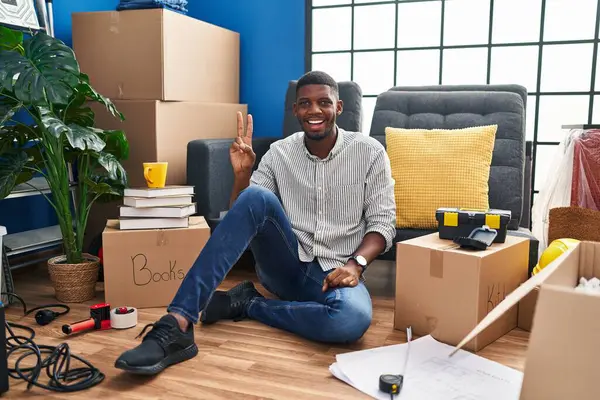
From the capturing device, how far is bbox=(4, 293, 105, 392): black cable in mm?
1517

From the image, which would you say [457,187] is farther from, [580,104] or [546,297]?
[546,297]

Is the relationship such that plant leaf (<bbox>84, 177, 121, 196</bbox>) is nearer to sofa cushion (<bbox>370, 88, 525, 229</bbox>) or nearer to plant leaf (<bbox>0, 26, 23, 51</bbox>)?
plant leaf (<bbox>0, 26, 23, 51</bbox>)

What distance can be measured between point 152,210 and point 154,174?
16 centimetres

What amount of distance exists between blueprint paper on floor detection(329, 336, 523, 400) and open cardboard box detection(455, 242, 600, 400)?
25.7 inches

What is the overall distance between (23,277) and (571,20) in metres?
3.01

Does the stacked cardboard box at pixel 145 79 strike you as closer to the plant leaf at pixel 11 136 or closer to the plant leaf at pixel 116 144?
the plant leaf at pixel 116 144

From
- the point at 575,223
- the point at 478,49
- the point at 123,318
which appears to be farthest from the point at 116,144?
the point at 478,49

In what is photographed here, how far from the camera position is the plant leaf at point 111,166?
2.30 m

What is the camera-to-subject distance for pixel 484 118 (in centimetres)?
249

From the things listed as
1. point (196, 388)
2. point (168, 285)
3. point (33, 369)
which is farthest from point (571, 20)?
point (33, 369)

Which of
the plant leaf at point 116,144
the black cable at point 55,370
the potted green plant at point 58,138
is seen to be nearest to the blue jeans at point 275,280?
the black cable at point 55,370

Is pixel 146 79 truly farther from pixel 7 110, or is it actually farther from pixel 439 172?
pixel 439 172

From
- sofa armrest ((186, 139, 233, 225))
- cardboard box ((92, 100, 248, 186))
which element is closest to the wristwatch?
sofa armrest ((186, 139, 233, 225))

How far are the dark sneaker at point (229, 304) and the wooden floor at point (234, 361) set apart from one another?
0.03 m
